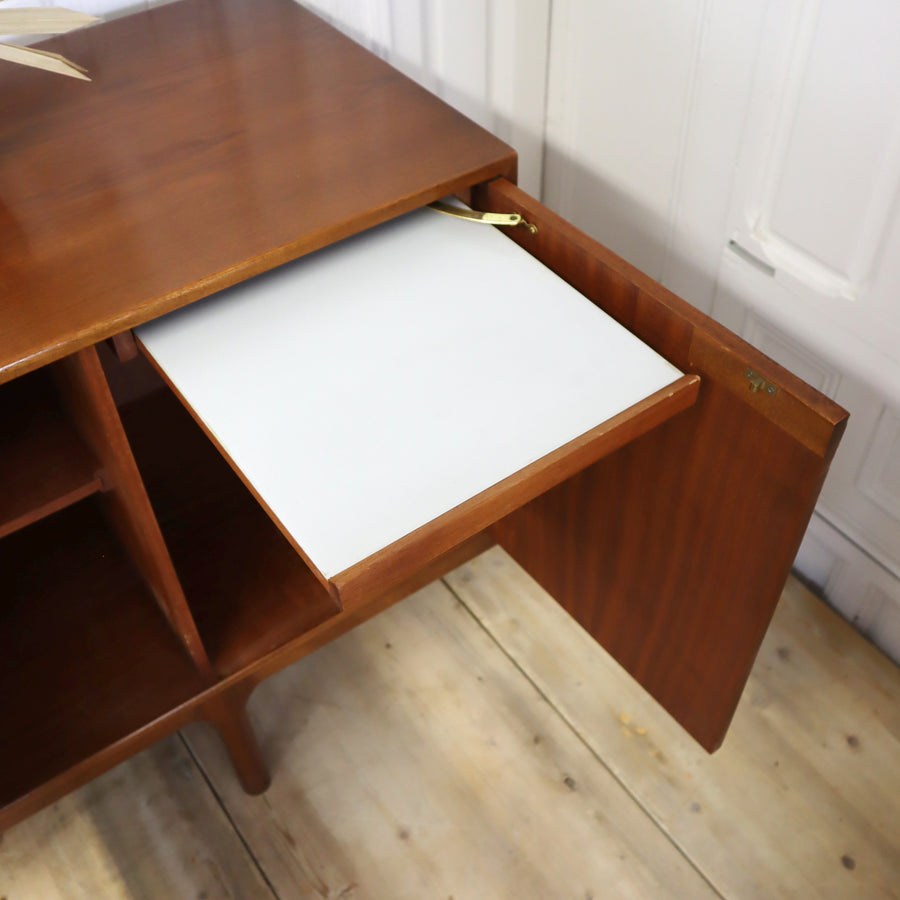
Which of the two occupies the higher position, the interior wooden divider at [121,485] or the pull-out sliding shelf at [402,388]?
the pull-out sliding shelf at [402,388]

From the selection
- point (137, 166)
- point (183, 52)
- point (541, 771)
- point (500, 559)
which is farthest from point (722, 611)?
point (183, 52)

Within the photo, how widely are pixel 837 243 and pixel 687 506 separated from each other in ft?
1.05

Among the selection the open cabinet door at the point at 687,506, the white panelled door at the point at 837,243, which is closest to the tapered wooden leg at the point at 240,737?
the open cabinet door at the point at 687,506

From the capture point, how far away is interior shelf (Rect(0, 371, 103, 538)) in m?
0.77

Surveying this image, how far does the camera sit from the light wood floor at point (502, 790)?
3.29 ft

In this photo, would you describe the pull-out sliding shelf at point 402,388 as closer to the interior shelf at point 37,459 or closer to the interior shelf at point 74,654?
the interior shelf at point 37,459

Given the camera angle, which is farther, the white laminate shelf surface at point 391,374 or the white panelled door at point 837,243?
the white panelled door at point 837,243

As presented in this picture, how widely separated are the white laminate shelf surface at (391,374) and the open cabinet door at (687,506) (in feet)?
0.11

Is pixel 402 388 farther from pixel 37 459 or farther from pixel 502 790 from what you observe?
pixel 502 790

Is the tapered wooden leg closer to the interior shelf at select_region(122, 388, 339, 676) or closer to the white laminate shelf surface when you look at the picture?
the interior shelf at select_region(122, 388, 339, 676)

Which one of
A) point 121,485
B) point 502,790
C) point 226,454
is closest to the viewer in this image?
point 226,454

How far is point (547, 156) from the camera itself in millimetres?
1285

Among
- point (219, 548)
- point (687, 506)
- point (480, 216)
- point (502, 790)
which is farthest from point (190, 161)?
point (502, 790)

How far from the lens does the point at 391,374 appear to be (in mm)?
706
